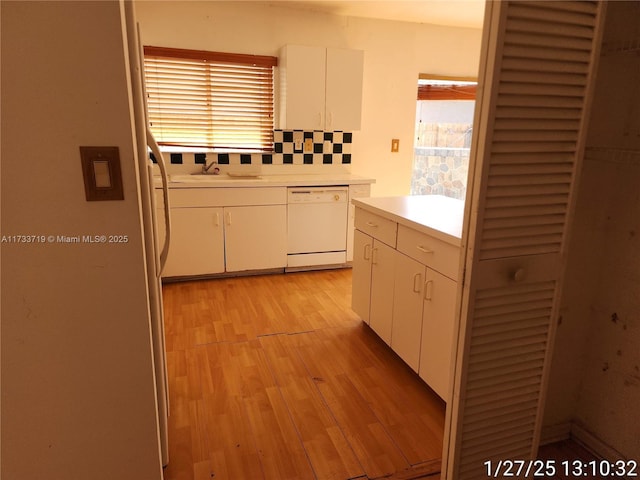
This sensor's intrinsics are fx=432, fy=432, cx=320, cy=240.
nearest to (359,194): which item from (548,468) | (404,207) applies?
(404,207)

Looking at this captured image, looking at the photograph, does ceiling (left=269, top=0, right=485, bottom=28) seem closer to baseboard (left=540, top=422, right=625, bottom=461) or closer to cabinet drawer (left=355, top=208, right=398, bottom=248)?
cabinet drawer (left=355, top=208, right=398, bottom=248)

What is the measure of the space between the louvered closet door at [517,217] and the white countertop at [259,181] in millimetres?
2688

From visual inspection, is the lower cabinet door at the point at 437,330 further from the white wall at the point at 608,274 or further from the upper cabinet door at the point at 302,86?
the upper cabinet door at the point at 302,86

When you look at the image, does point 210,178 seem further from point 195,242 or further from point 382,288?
point 382,288

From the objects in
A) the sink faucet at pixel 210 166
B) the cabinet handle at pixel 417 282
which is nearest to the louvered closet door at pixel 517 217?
the cabinet handle at pixel 417 282

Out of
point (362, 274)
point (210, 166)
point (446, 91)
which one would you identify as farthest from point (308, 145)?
point (362, 274)

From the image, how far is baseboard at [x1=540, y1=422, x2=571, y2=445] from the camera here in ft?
5.94

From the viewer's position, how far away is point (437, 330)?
6.68 ft

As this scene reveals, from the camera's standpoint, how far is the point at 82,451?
1.33 meters

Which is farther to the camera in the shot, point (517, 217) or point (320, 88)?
Answer: point (320, 88)

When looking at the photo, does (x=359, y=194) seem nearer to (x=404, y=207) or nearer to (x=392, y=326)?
(x=404, y=207)

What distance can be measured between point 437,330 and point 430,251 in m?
0.37

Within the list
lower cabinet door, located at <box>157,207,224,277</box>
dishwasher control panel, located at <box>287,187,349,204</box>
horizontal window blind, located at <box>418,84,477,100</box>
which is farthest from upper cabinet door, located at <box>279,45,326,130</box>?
horizontal window blind, located at <box>418,84,477,100</box>

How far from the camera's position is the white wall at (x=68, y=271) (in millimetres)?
1078
